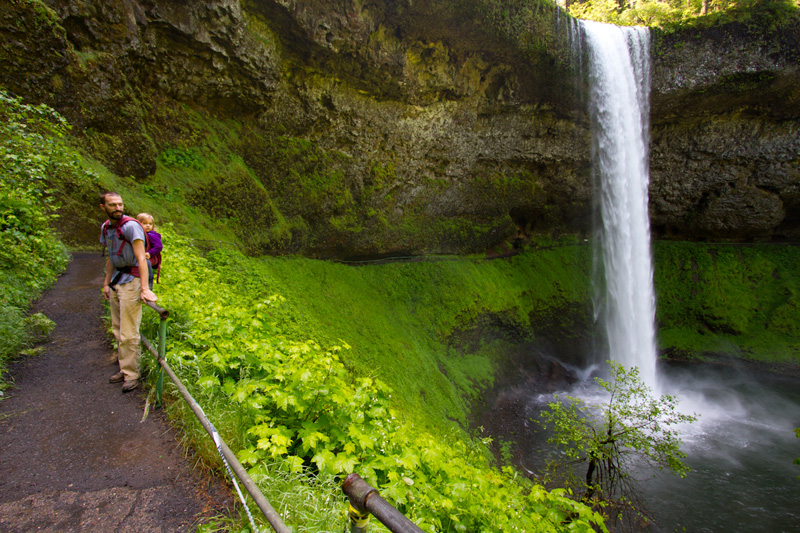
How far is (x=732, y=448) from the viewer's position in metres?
10.4

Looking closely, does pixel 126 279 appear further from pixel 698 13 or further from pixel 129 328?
pixel 698 13

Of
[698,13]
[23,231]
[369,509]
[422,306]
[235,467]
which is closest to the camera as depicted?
[369,509]

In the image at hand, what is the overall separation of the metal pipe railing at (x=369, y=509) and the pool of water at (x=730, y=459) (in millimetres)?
9382

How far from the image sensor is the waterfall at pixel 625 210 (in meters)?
14.4

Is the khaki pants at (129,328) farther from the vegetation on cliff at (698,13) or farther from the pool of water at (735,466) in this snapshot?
the vegetation on cliff at (698,13)

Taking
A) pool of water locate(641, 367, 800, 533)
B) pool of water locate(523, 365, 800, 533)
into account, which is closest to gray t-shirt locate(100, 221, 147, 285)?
pool of water locate(523, 365, 800, 533)

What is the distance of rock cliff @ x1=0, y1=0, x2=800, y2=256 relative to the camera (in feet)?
26.4

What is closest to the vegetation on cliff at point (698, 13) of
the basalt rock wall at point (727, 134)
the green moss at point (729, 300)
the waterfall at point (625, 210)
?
the basalt rock wall at point (727, 134)

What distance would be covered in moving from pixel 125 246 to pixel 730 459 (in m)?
14.6

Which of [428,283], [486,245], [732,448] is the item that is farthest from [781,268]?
[428,283]

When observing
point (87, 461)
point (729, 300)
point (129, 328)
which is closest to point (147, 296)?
point (129, 328)

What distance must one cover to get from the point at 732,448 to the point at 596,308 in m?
7.12

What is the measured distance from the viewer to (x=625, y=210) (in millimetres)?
15391

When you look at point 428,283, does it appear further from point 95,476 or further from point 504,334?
point 95,476
